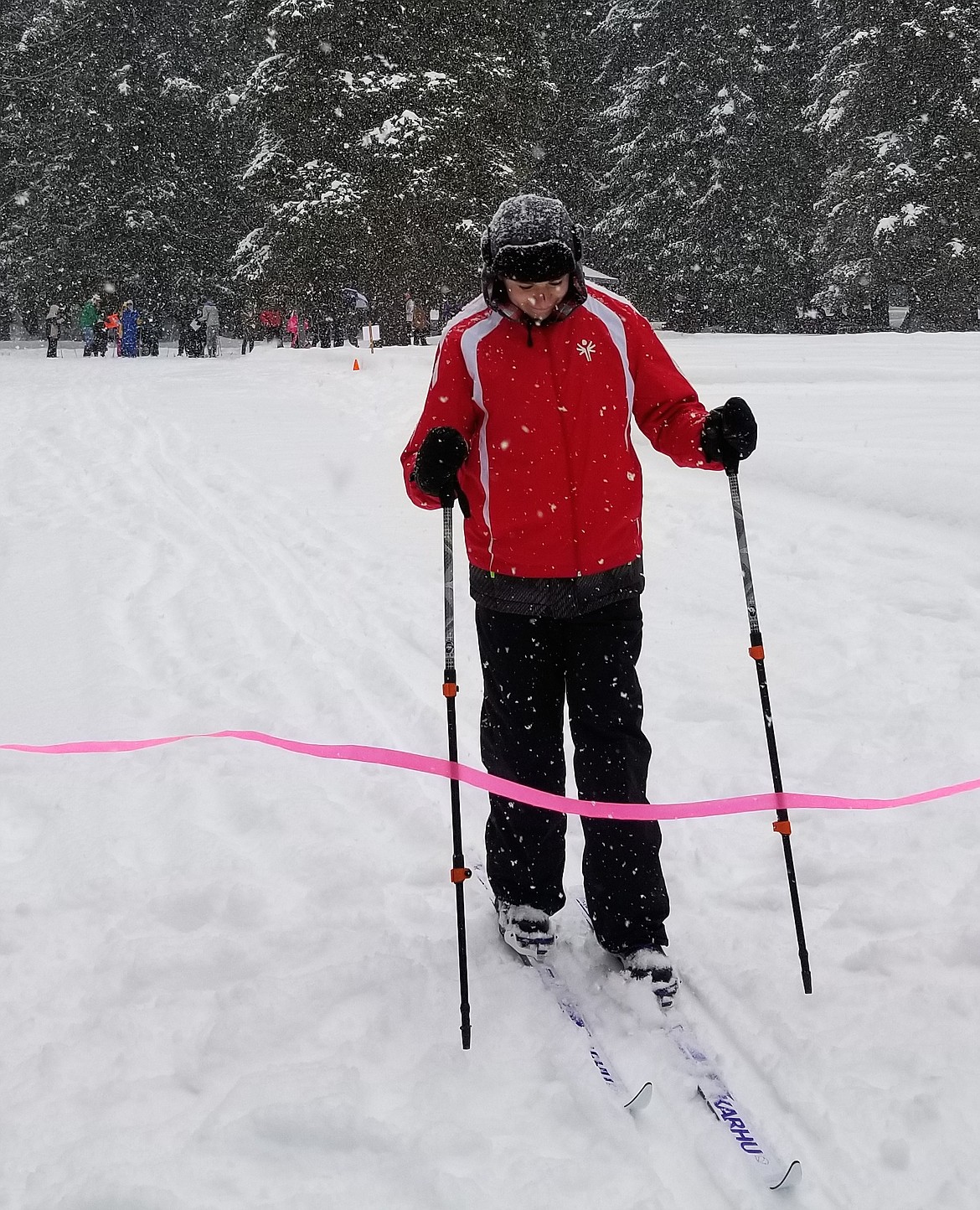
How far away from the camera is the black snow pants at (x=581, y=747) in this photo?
2990 millimetres

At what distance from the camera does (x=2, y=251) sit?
145 feet

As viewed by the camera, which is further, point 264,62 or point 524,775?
point 264,62

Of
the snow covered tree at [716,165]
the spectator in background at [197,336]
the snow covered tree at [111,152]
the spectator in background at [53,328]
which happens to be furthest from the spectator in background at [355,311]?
the snow covered tree at [111,152]

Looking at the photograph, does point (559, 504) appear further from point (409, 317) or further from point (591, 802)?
point (409, 317)

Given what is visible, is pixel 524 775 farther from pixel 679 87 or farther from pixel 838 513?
pixel 679 87

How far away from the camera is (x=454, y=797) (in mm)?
3043

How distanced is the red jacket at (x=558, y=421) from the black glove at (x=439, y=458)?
0.14m

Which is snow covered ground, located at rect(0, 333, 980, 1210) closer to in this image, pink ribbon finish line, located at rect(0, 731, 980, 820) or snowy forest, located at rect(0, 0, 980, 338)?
pink ribbon finish line, located at rect(0, 731, 980, 820)

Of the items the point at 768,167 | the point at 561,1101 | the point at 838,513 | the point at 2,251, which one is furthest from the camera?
the point at 2,251

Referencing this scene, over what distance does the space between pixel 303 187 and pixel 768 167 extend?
14727 millimetres

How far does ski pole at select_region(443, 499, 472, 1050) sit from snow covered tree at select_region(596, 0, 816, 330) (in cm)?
3240

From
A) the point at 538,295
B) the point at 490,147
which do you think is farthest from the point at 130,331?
the point at 538,295

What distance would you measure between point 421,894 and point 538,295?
6.66 ft

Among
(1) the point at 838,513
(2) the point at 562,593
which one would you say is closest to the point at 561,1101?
(2) the point at 562,593
